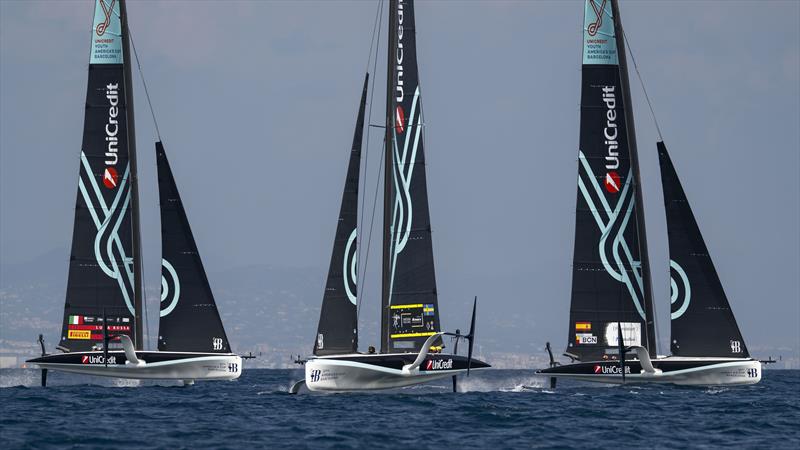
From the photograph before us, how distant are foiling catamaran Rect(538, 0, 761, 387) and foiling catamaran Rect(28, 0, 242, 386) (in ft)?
41.8

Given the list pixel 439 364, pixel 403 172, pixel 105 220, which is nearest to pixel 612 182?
pixel 403 172

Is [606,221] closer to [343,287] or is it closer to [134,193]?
[343,287]

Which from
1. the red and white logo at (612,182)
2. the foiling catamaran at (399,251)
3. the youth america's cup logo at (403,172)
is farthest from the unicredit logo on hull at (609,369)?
the youth america's cup logo at (403,172)

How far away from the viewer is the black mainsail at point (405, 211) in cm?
4575

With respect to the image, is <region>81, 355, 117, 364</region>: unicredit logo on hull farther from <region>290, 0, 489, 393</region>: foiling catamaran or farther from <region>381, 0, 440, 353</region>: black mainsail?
<region>381, 0, 440, 353</region>: black mainsail

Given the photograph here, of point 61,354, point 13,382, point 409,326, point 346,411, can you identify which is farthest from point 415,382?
point 13,382

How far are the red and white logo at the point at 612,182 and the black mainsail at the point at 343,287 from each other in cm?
940

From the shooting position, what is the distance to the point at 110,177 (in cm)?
5328

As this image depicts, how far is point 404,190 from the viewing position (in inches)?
1815

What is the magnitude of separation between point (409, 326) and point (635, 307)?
9253 mm

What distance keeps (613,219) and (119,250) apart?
17609 millimetres

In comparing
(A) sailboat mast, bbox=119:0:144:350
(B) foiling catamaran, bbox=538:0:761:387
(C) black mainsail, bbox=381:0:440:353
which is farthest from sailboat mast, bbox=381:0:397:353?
(A) sailboat mast, bbox=119:0:144:350

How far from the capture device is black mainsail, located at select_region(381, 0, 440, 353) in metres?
45.8

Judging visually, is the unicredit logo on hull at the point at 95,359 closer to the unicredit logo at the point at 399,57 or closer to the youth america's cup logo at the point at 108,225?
the youth america's cup logo at the point at 108,225
